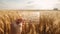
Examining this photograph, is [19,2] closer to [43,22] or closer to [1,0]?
[1,0]

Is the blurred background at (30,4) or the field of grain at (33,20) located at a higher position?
Result: the blurred background at (30,4)

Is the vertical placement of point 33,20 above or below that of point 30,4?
below

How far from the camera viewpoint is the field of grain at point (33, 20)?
53.2 inches

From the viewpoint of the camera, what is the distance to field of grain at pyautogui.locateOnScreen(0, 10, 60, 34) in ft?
4.43

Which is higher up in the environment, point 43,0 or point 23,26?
point 43,0

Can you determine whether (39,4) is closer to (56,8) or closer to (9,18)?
(56,8)

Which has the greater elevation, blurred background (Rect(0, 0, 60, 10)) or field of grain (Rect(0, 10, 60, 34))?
blurred background (Rect(0, 0, 60, 10))

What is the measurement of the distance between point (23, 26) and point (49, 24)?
322mm

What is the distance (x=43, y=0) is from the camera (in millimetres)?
1375

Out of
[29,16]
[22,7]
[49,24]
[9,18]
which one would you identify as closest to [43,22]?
[49,24]

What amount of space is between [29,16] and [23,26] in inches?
5.7

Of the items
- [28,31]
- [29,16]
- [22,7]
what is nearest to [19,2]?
[22,7]

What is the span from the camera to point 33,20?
136 centimetres

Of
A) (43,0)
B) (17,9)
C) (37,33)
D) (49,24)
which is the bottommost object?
(37,33)
